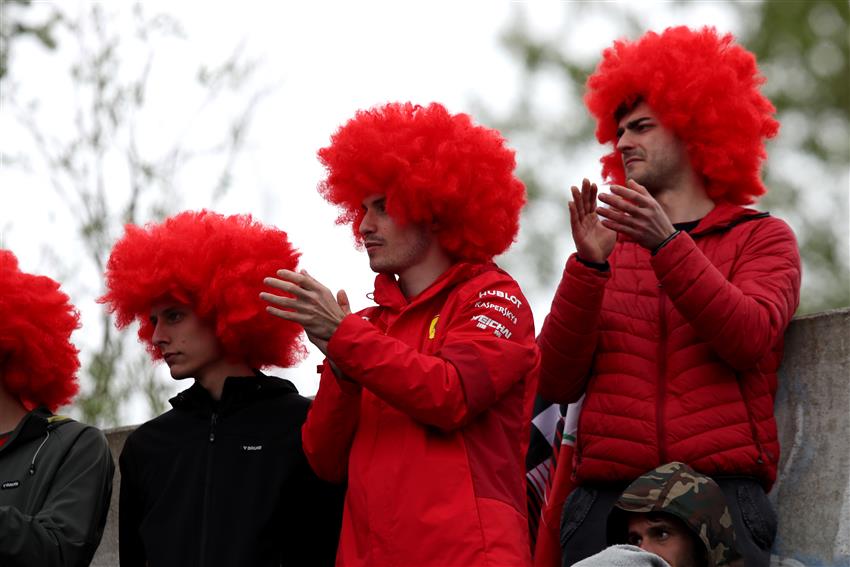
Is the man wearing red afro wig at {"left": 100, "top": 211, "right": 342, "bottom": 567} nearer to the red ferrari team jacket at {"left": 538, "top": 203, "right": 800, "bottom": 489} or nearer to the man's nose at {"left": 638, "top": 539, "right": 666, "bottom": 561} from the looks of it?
the red ferrari team jacket at {"left": 538, "top": 203, "right": 800, "bottom": 489}

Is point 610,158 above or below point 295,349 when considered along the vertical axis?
above

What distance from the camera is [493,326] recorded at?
16.3ft

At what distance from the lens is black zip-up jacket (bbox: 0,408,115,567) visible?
17.7 ft

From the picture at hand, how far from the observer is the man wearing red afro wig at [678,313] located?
498 cm

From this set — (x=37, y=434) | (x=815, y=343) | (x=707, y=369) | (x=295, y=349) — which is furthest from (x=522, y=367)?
(x=37, y=434)

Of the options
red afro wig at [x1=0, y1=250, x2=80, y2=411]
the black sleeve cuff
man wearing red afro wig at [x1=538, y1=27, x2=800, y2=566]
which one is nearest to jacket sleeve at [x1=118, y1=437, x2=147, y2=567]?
red afro wig at [x1=0, y1=250, x2=80, y2=411]

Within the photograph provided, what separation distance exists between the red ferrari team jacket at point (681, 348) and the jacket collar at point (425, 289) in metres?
0.31

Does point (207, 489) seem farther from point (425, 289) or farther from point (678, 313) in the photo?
point (678, 313)

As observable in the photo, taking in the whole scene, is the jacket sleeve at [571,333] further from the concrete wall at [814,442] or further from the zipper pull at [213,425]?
the zipper pull at [213,425]

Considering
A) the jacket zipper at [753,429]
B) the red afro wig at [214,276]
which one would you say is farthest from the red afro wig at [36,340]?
the jacket zipper at [753,429]

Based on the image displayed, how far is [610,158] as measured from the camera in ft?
19.8

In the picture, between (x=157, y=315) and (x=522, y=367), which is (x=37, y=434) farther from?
(x=522, y=367)

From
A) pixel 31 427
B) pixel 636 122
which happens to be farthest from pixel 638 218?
pixel 31 427

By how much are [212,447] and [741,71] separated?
7.94 ft
